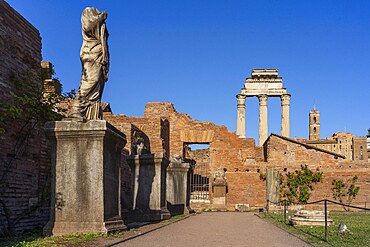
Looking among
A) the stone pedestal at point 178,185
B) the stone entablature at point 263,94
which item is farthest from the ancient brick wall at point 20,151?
the stone entablature at point 263,94

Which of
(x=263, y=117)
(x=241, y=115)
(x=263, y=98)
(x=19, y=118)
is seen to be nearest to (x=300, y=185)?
(x=19, y=118)

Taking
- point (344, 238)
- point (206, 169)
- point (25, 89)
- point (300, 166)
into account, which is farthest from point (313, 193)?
point (25, 89)

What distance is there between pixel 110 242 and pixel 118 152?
7.69 ft

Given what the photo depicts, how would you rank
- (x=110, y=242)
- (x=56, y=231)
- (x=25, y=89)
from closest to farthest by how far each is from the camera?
(x=110, y=242)
(x=56, y=231)
(x=25, y=89)

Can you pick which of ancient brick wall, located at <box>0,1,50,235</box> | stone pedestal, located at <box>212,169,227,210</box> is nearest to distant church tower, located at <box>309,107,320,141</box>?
stone pedestal, located at <box>212,169,227,210</box>

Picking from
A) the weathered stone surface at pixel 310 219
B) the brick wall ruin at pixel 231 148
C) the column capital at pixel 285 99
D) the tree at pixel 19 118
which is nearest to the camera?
the tree at pixel 19 118

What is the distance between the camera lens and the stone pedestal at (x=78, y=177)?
8.14 m

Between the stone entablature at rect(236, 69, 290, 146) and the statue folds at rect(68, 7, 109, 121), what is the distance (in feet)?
143

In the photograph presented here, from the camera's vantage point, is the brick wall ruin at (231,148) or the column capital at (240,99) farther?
the column capital at (240,99)

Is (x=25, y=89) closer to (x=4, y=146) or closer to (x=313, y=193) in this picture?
(x=4, y=146)

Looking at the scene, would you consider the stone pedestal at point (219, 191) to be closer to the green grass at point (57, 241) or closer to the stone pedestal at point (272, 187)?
the stone pedestal at point (272, 187)

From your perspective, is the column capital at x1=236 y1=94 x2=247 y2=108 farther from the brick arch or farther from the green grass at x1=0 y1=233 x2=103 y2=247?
the green grass at x1=0 y1=233 x2=103 y2=247

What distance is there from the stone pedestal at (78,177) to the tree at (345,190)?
21674 mm

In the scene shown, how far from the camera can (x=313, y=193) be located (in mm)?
27875
